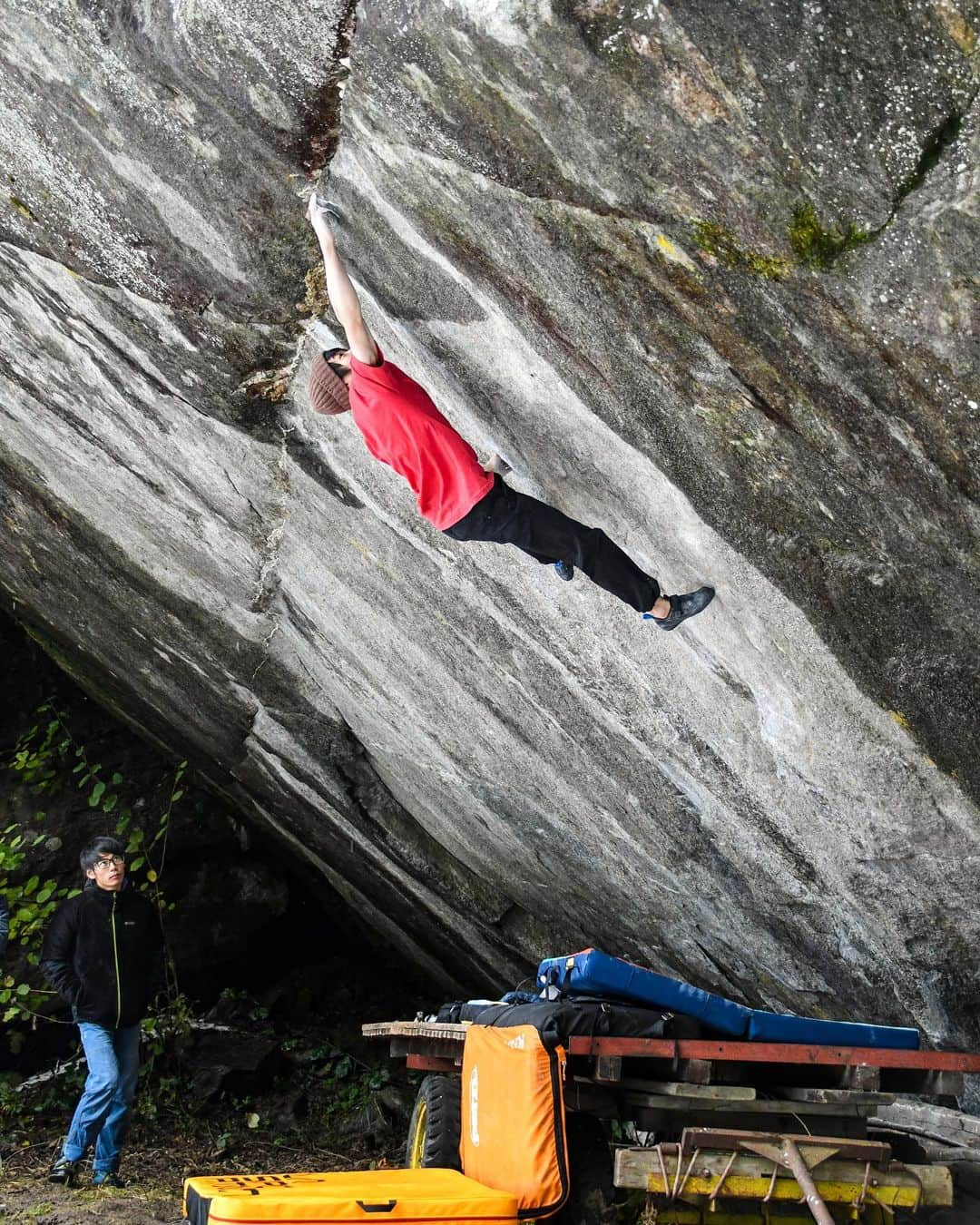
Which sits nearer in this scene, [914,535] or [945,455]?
[945,455]

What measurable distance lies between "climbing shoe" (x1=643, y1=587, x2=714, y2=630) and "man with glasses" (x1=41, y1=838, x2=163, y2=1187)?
11.4 feet

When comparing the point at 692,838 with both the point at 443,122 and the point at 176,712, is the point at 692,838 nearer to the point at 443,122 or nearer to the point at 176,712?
the point at 443,122

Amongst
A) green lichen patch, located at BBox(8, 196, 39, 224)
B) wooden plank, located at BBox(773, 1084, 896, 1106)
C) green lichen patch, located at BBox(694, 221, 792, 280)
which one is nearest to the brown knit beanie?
green lichen patch, located at BBox(694, 221, 792, 280)

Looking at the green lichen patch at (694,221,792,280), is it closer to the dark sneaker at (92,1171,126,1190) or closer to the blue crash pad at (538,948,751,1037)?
the blue crash pad at (538,948,751,1037)

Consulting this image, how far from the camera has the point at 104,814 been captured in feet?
32.5

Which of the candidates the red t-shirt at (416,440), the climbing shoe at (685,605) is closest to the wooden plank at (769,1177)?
the climbing shoe at (685,605)

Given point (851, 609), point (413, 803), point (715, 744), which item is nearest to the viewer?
point (851, 609)

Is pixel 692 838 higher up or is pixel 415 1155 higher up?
pixel 692 838

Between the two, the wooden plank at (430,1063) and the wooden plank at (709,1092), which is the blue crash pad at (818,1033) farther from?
the wooden plank at (430,1063)

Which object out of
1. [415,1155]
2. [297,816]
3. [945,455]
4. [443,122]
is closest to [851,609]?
[945,455]

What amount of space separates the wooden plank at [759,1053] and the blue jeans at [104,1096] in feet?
10.2

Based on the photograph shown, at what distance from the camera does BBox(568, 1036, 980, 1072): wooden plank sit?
3.95 metres

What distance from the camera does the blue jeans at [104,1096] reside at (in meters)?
5.83

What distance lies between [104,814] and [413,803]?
3.55 metres
